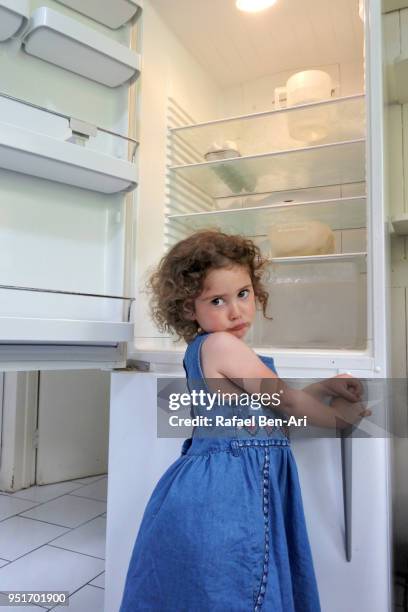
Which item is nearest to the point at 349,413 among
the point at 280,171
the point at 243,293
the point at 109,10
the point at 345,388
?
the point at 345,388

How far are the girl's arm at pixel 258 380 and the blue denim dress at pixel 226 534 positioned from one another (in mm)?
38

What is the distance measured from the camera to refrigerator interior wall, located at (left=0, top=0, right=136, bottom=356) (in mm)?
871

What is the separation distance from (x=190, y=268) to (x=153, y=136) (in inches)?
20.9

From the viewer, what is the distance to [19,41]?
0.86 metres

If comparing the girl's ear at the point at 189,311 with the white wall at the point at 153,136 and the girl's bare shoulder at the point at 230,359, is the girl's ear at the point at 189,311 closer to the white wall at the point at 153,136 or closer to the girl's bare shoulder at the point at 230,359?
the girl's bare shoulder at the point at 230,359

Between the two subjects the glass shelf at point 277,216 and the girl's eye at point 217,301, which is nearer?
the girl's eye at point 217,301

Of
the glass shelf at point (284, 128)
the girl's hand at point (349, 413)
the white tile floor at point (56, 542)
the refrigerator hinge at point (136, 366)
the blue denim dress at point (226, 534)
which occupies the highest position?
the glass shelf at point (284, 128)

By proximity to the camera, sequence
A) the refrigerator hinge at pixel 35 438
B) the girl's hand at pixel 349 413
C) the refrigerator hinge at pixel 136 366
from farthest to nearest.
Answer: the refrigerator hinge at pixel 35 438 < the refrigerator hinge at pixel 136 366 < the girl's hand at pixel 349 413

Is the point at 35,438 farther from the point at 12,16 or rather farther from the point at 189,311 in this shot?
the point at 12,16

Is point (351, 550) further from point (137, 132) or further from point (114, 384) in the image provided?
point (137, 132)

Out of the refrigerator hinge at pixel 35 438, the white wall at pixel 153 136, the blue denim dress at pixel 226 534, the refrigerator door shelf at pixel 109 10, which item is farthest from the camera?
the refrigerator hinge at pixel 35 438

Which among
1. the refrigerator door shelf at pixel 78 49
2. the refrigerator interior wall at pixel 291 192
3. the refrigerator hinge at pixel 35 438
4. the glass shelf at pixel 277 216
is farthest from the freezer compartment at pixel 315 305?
the refrigerator hinge at pixel 35 438

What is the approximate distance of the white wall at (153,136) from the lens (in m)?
1.17

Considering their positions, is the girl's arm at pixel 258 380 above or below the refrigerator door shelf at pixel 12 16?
below
